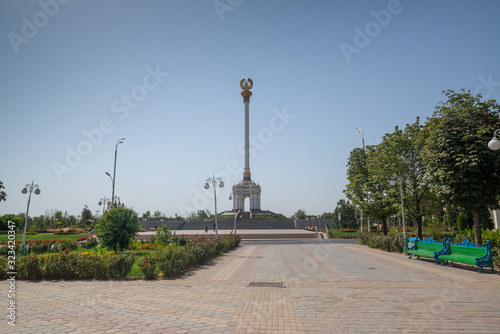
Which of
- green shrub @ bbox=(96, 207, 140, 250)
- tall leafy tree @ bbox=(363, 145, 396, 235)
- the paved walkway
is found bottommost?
the paved walkway

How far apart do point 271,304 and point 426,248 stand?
1136cm

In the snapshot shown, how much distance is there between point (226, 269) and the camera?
42.4 feet

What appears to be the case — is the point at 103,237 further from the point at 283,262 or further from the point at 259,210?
the point at 259,210

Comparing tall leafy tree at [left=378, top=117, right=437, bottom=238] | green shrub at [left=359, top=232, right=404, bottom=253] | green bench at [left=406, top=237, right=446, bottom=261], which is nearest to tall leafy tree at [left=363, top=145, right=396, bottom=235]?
tall leafy tree at [left=378, top=117, right=437, bottom=238]

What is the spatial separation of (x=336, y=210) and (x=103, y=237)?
4429cm

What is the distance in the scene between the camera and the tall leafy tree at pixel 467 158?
13820 millimetres

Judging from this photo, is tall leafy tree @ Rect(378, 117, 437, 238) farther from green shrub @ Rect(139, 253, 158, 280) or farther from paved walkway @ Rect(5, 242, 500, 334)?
green shrub @ Rect(139, 253, 158, 280)

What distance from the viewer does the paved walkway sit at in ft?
18.9

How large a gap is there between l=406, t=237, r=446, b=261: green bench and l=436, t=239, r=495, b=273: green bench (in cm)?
27

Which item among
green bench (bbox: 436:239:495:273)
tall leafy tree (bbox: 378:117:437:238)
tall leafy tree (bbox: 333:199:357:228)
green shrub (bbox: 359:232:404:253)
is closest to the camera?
green bench (bbox: 436:239:495:273)

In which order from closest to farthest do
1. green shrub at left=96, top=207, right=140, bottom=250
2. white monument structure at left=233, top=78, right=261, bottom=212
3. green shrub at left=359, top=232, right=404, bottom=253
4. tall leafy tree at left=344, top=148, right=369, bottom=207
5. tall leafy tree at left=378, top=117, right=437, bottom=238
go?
1. green shrub at left=96, top=207, right=140, bottom=250
2. green shrub at left=359, top=232, right=404, bottom=253
3. tall leafy tree at left=378, top=117, right=437, bottom=238
4. tall leafy tree at left=344, top=148, right=369, bottom=207
5. white monument structure at left=233, top=78, right=261, bottom=212

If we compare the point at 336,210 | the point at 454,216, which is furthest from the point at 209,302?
the point at 336,210

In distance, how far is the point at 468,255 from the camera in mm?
12047

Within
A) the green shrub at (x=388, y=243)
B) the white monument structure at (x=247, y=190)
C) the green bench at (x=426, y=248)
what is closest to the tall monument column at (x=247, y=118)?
the white monument structure at (x=247, y=190)
